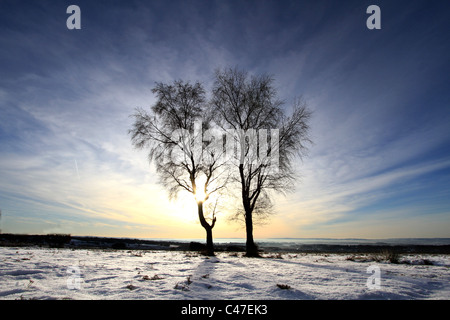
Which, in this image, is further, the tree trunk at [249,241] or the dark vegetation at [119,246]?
the dark vegetation at [119,246]

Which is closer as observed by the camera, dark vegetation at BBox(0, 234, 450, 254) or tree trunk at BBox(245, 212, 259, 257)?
tree trunk at BBox(245, 212, 259, 257)

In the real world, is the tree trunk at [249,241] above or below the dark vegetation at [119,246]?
above

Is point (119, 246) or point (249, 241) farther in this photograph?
point (119, 246)

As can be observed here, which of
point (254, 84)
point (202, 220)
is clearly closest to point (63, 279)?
point (202, 220)

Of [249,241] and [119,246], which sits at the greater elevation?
[249,241]

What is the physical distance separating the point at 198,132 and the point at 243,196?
18.5 feet

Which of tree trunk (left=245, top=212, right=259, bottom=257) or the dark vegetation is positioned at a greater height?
tree trunk (left=245, top=212, right=259, bottom=257)

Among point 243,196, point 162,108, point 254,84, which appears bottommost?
point 243,196
